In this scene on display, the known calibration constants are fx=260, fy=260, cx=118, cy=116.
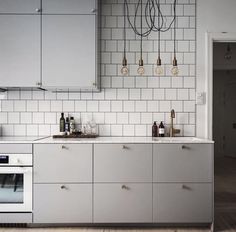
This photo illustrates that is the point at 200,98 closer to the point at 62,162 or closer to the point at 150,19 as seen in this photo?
the point at 150,19

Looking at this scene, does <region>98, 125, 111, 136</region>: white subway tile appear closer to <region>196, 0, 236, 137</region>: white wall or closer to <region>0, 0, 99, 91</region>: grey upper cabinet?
<region>0, 0, 99, 91</region>: grey upper cabinet

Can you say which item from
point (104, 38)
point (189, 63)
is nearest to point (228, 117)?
point (189, 63)

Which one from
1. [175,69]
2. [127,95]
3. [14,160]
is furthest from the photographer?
[127,95]

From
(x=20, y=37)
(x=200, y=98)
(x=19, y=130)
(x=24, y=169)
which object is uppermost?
(x=20, y=37)

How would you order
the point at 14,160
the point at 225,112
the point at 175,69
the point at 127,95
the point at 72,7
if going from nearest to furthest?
1. the point at 14,160
2. the point at 72,7
3. the point at 175,69
4. the point at 127,95
5. the point at 225,112

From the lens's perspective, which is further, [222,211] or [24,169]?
[222,211]

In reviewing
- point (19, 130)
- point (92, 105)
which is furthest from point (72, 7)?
point (19, 130)

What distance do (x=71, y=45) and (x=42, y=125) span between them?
0.93m

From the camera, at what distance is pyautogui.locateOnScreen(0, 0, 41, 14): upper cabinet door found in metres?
2.50

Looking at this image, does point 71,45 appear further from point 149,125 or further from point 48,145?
point 149,125

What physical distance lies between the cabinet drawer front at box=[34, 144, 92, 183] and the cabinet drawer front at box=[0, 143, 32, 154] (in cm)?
7

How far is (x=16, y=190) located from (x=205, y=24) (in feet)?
8.37

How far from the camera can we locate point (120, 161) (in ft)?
7.60

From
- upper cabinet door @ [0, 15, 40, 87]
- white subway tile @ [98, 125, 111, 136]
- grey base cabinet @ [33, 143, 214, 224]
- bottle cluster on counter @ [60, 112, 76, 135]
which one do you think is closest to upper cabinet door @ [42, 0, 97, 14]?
upper cabinet door @ [0, 15, 40, 87]
